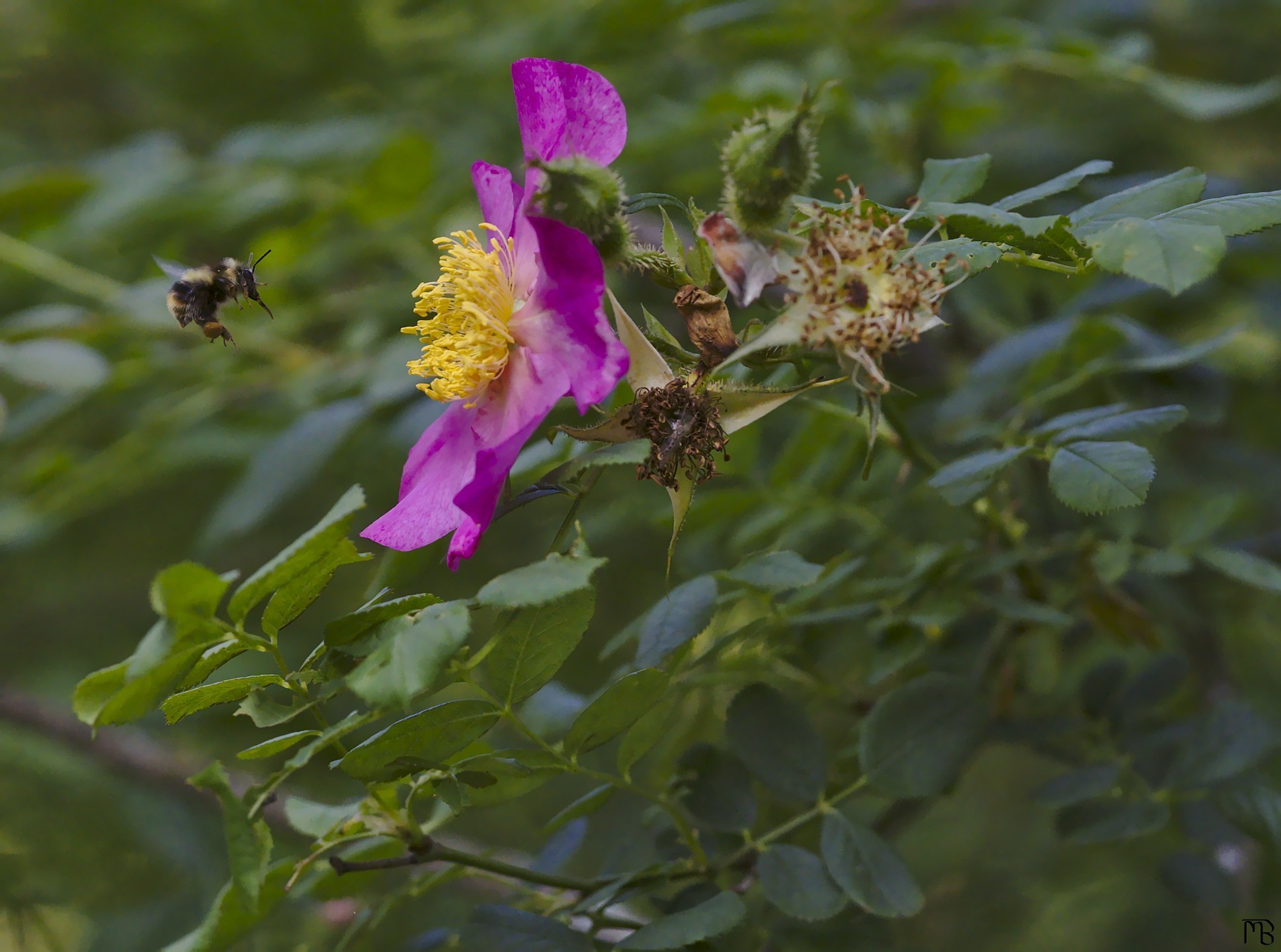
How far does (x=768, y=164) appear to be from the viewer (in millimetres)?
747

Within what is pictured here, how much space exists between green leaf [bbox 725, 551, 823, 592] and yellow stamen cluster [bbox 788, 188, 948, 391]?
21cm

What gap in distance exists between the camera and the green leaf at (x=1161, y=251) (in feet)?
2.37

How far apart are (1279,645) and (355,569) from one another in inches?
87.7

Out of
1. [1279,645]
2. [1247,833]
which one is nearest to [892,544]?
[1247,833]

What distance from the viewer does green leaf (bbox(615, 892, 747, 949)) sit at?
2.76 feet

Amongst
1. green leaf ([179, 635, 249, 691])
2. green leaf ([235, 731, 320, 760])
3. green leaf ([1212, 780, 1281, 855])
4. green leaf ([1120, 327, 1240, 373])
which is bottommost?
green leaf ([1212, 780, 1281, 855])

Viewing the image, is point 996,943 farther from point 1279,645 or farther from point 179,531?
point 179,531

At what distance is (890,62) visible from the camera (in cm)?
181

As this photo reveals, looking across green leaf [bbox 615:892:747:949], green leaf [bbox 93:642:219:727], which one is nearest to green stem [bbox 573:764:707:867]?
green leaf [bbox 615:892:747:949]

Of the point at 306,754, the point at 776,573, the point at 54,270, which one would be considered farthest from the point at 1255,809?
the point at 54,270

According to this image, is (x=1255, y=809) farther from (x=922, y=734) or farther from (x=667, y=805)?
(x=667, y=805)

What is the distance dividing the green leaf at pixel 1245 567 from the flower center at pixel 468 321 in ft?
2.66

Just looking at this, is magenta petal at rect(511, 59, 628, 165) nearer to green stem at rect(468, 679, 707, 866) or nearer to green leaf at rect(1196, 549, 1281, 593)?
green stem at rect(468, 679, 707, 866)

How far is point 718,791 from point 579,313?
20.7 inches
